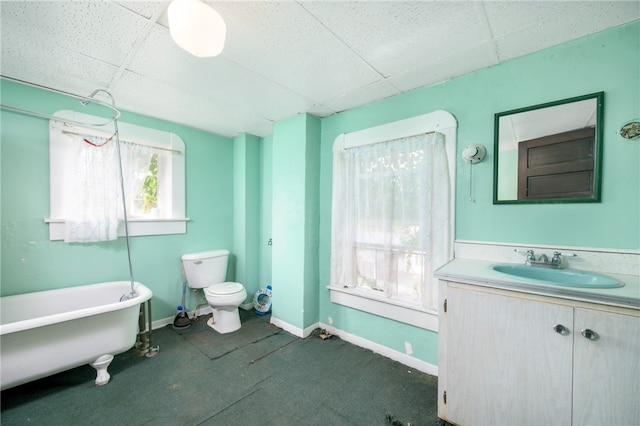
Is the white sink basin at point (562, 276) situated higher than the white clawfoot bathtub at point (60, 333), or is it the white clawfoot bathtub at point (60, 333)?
the white sink basin at point (562, 276)

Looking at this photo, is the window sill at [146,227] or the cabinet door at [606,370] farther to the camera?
the window sill at [146,227]

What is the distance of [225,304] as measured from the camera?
2434 mm

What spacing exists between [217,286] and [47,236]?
1.43m

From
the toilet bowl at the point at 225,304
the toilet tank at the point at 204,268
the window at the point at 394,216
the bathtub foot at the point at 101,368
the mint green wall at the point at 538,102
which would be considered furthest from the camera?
the toilet tank at the point at 204,268

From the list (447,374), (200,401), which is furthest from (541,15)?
(200,401)

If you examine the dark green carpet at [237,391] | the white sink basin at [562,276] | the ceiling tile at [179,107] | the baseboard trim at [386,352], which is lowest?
the dark green carpet at [237,391]

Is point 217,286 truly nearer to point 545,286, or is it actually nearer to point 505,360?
point 505,360

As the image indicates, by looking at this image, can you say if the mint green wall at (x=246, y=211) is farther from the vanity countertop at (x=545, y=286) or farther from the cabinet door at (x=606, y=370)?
the cabinet door at (x=606, y=370)

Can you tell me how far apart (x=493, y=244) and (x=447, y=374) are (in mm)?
865

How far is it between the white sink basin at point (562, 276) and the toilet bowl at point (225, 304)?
7.24 feet

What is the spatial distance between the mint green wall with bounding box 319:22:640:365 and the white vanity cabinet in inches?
20.9

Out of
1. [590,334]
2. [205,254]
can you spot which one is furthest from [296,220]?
[590,334]


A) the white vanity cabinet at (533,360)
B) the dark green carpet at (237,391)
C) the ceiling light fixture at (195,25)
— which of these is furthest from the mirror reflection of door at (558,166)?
the ceiling light fixture at (195,25)

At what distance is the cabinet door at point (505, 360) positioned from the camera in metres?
1.11
